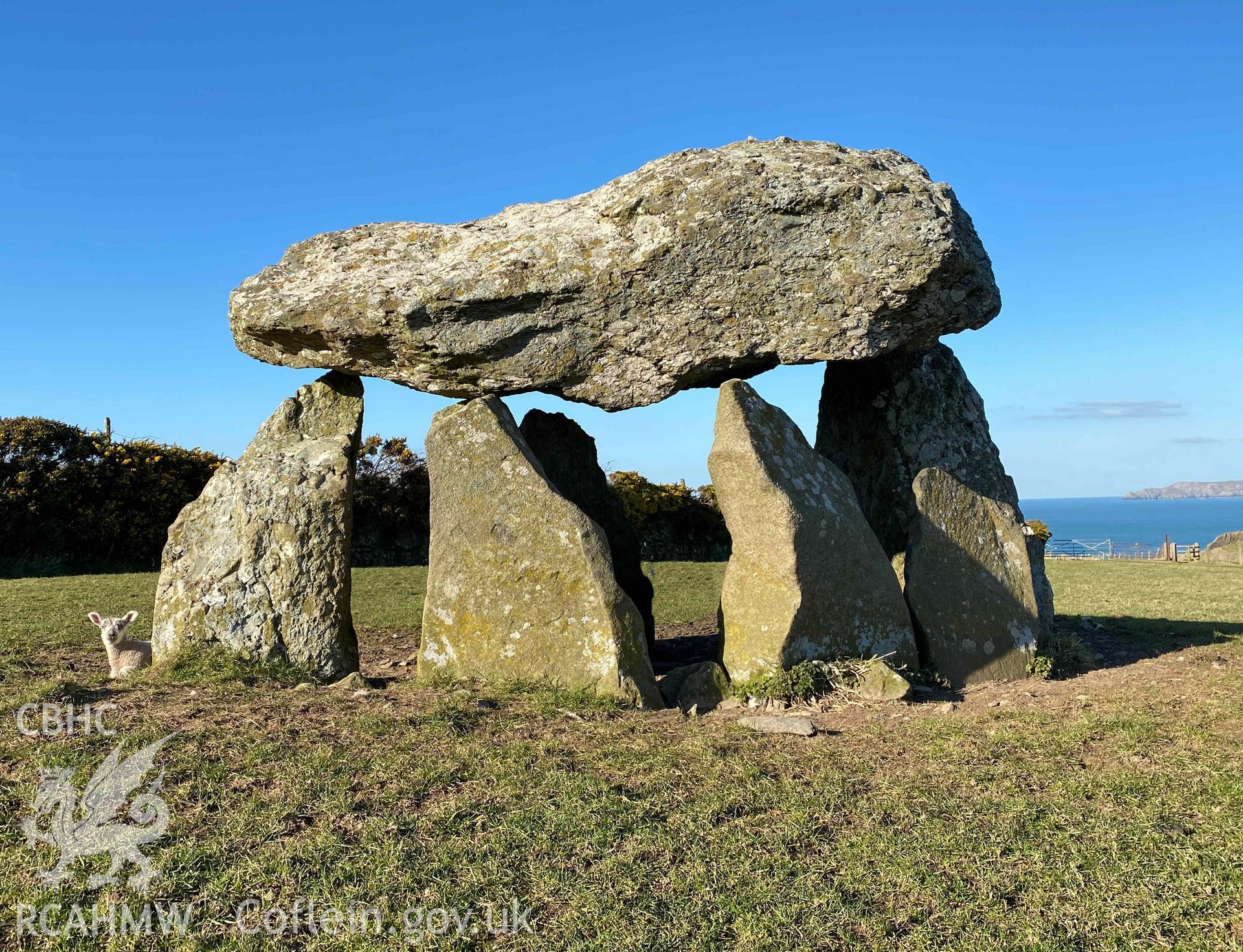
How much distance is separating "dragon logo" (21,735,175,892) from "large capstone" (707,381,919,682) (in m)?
5.02

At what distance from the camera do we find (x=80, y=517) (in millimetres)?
18688

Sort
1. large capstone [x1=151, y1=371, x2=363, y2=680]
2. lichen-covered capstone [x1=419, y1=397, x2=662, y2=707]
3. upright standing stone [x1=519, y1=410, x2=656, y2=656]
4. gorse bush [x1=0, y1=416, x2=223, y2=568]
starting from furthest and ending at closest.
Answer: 1. gorse bush [x1=0, y1=416, x2=223, y2=568]
2. upright standing stone [x1=519, y1=410, x2=656, y2=656]
3. large capstone [x1=151, y1=371, x2=363, y2=680]
4. lichen-covered capstone [x1=419, y1=397, x2=662, y2=707]

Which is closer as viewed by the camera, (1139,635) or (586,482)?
(586,482)

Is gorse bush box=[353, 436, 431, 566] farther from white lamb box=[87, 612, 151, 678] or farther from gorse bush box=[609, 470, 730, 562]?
white lamb box=[87, 612, 151, 678]

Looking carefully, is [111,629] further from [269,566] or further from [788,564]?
[788,564]

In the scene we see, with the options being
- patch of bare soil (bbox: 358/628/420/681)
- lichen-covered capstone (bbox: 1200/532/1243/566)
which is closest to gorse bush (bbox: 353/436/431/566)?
patch of bare soil (bbox: 358/628/420/681)

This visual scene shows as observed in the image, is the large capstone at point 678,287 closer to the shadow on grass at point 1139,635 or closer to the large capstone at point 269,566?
the large capstone at point 269,566

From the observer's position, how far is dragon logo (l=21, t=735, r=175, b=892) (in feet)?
15.8

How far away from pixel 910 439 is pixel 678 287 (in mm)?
3636

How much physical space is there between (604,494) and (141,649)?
5.60 m

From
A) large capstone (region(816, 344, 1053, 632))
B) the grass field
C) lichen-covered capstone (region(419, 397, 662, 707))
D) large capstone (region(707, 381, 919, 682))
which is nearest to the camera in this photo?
the grass field

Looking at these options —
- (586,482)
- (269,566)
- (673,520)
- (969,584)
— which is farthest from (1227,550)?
(269,566)

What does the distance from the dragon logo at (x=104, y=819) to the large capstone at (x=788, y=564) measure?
502 cm

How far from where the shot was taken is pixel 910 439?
430 inches
